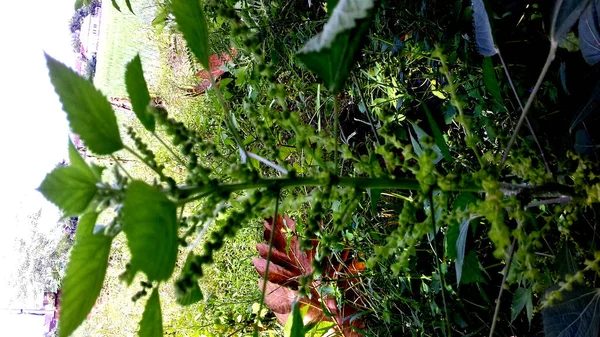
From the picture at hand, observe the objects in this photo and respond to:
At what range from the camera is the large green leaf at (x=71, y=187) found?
20.4 inches

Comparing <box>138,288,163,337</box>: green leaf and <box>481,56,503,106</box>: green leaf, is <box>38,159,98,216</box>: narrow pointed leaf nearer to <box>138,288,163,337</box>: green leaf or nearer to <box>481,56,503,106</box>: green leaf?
<box>138,288,163,337</box>: green leaf

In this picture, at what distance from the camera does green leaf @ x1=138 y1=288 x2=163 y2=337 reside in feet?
1.85

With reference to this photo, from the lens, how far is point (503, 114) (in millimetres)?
1058

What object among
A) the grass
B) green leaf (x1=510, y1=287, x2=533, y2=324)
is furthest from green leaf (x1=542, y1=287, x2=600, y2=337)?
A: the grass

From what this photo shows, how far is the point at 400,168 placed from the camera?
0.83m

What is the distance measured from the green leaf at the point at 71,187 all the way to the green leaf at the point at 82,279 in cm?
4

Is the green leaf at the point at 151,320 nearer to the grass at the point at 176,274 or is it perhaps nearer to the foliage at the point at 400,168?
the foliage at the point at 400,168

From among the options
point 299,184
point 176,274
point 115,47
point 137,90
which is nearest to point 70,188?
point 137,90

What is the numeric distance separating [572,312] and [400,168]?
0.33 meters

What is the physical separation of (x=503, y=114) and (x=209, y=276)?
1.94 meters

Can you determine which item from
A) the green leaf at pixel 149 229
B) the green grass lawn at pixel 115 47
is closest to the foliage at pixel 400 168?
the green leaf at pixel 149 229

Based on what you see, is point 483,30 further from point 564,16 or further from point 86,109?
point 86,109

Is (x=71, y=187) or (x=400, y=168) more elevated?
(x=71, y=187)

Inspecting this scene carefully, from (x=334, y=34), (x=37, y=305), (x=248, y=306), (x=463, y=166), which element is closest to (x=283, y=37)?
(x=463, y=166)
